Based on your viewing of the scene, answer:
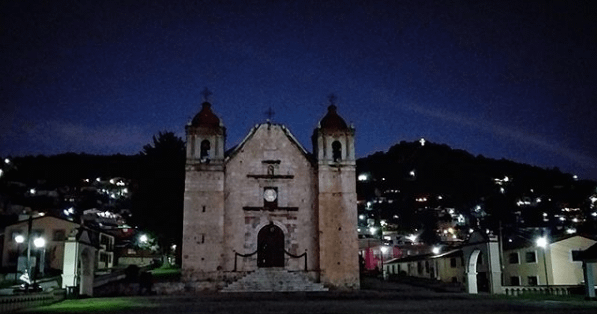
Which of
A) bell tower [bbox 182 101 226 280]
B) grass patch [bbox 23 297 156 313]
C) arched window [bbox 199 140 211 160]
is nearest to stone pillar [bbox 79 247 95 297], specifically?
grass patch [bbox 23 297 156 313]

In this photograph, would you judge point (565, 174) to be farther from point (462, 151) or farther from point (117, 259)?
point (117, 259)

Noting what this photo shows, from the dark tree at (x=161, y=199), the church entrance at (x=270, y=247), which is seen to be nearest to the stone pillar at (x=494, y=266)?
the church entrance at (x=270, y=247)

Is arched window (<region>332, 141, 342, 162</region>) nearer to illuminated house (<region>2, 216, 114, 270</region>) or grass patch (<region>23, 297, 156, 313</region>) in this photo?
grass patch (<region>23, 297, 156, 313</region>)

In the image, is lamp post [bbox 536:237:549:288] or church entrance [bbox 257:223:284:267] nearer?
church entrance [bbox 257:223:284:267]

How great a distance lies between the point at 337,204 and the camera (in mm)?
33750

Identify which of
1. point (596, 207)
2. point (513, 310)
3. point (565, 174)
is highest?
point (565, 174)

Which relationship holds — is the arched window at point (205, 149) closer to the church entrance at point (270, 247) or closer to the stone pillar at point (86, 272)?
the church entrance at point (270, 247)

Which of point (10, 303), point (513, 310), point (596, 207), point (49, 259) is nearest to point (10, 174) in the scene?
point (49, 259)

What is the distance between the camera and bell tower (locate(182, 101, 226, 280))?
105 ft

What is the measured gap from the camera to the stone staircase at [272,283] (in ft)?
99.8

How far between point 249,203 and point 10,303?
57.2 ft

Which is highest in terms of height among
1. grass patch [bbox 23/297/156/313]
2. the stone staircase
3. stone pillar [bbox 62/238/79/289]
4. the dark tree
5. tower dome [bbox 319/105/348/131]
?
tower dome [bbox 319/105/348/131]

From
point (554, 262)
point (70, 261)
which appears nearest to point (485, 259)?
point (554, 262)

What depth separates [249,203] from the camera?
3388cm
